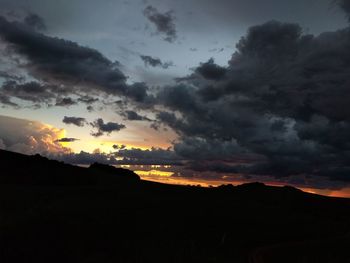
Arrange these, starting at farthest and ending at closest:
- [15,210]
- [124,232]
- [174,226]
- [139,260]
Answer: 1. [15,210]
2. [174,226]
3. [124,232]
4. [139,260]

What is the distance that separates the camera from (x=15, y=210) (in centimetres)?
8394

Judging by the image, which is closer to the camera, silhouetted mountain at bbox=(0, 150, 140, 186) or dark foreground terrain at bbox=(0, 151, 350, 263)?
dark foreground terrain at bbox=(0, 151, 350, 263)

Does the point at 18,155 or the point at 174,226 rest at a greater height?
the point at 18,155

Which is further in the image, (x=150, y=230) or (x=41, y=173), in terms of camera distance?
(x=41, y=173)

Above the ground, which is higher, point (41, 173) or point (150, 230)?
point (41, 173)

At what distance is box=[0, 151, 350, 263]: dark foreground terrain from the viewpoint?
60.1 meters

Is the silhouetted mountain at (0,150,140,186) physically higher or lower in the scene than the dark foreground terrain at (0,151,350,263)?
higher

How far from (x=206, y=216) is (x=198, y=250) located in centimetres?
2260

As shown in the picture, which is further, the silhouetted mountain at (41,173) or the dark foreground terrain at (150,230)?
the silhouetted mountain at (41,173)

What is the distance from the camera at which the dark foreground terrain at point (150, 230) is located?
197 ft

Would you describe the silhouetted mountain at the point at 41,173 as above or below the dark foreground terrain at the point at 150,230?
above

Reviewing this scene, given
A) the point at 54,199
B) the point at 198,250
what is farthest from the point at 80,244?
the point at 54,199

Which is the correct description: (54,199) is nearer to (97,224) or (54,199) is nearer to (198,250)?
(97,224)

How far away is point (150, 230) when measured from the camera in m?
71.9
